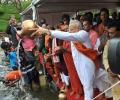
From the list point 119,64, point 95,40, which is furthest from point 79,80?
point 119,64

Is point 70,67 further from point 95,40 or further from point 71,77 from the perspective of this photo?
point 95,40

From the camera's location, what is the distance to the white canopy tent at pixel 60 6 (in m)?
11.1

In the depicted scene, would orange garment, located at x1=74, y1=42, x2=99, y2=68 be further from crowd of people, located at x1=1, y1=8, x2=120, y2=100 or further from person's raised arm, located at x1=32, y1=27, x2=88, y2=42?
person's raised arm, located at x1=32, y1=27, x2=88, y2=42

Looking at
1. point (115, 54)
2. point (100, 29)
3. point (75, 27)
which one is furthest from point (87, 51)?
point (115, 54)

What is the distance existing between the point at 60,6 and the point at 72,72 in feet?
17.1

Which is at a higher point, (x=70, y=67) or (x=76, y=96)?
(x=70, y=67)

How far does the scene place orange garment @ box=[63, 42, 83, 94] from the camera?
802 cm

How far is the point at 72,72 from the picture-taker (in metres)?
8.14

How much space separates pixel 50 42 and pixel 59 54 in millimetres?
1341

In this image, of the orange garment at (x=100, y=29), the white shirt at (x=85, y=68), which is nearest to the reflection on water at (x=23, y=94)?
the orange garment at (x=100, y=29)

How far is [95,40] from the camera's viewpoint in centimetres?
750

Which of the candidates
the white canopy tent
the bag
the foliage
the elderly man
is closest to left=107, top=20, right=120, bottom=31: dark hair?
the elderly man

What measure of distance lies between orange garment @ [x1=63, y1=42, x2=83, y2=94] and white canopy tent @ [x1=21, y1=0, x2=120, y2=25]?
1.87 m

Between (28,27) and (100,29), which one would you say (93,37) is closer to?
(100,29)
